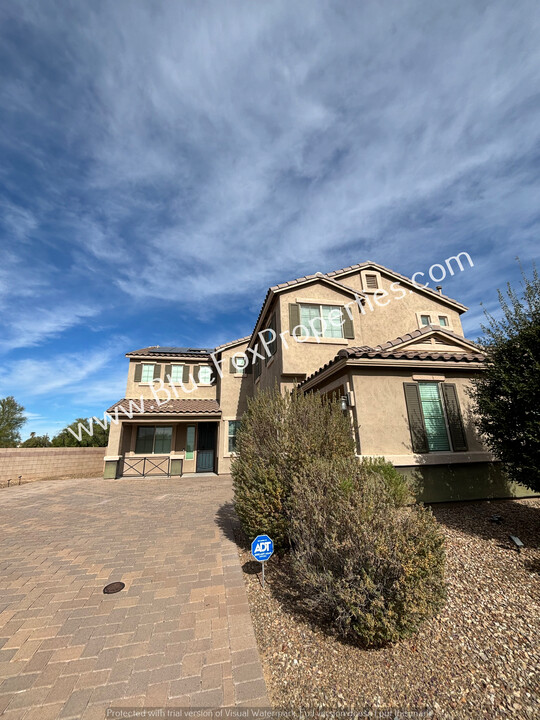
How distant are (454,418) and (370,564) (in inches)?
231

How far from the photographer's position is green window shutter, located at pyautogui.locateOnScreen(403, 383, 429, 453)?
288 inches

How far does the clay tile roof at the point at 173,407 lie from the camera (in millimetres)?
15488

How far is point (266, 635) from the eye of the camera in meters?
3.30

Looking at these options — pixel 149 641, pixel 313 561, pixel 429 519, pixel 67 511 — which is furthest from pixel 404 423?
pixel 67 511

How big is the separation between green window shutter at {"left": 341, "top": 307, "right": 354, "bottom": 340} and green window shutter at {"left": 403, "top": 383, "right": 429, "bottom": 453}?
16.5 feet

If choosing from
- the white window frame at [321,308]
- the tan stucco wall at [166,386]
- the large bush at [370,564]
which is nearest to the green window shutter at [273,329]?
the white window frame at [321,308]

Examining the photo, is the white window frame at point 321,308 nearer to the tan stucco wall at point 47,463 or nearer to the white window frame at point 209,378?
the white window frame at point 209,378

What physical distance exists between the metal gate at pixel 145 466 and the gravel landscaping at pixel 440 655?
13.3m

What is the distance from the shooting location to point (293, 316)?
12148mm

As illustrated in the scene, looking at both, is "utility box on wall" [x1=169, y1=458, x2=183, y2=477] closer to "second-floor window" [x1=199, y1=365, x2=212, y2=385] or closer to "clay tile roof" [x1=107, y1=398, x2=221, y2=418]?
"clay tile roof" [x1=107, y1=398, x2=221, y2=418]

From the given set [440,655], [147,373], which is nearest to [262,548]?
[440,655]

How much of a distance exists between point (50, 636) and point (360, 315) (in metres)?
12.6

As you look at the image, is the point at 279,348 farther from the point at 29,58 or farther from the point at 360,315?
the point at 29,58

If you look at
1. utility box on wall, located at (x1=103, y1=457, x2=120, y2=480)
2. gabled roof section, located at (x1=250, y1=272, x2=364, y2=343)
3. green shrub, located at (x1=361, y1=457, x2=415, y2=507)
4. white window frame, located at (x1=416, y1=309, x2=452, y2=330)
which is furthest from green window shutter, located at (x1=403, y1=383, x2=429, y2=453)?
utility box on wall, located at (x1=103, y1=457, x2=120, y2=480)
